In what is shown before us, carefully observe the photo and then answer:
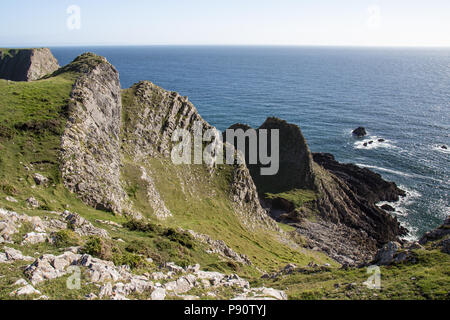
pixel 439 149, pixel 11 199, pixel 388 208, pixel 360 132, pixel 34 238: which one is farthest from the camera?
pixel 360 132

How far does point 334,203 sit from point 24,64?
125785 millimetres

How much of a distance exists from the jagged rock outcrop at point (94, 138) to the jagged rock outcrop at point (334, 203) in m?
47.4

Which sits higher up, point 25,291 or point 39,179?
point 39,179

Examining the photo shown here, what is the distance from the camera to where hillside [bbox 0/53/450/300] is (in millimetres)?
20828

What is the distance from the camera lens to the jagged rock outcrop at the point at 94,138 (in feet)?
122

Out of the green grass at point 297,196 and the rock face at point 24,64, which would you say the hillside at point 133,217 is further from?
the rock face at point 24,64

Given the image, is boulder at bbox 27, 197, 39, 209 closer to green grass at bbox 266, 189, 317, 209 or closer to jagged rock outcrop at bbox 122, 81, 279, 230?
jagged rock outcrop at bbox 122, 81, 279, 230

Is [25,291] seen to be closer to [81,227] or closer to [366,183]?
[81,227]

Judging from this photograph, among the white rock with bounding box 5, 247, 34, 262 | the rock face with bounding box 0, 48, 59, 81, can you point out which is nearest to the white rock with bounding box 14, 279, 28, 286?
the white rock with bounding box 5, 247, 34, 262

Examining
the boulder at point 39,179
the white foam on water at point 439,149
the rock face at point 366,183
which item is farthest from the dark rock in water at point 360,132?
the boulder at point 39,179

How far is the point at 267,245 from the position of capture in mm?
54531

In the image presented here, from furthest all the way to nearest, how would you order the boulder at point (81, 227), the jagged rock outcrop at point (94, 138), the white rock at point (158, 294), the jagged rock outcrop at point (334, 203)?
the jagged rock outcrop at point (334, 203)
the jagged rock outcrop at point (94, 138)
the boulder at point (81, 227)
the white rock at point (158, 294)

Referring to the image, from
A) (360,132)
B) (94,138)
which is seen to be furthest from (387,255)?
Answer: (360,132)

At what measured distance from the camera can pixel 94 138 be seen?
1789 inches
